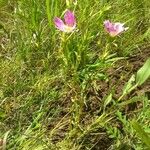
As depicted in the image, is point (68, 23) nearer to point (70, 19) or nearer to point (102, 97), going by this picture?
point (70, 19)

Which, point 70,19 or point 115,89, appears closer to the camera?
point 70,19

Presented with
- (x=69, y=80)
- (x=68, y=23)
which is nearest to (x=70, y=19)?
(x=68, y=23)

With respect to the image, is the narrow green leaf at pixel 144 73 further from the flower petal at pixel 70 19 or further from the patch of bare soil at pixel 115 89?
the flower petal at pixel 70 19

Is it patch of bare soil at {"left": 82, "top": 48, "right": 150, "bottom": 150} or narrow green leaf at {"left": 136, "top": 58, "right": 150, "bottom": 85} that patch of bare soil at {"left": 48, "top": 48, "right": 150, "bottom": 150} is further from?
narrow green leaf at {"left": 136, "top": 58, "right": 150, "bottom": 85}

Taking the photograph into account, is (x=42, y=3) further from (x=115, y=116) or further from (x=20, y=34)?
(x=115, y=116)

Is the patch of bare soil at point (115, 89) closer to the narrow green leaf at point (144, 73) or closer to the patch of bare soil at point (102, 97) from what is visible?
the patch of bare soil at point (102, 97)

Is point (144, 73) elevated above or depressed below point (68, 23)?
below

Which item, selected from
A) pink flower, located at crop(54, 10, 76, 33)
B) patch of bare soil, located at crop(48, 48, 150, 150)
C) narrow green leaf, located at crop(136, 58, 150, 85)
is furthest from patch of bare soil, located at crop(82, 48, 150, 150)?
pink flower, located at crop(54, 10, 76, 33)

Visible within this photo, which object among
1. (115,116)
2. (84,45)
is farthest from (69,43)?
(115,116)

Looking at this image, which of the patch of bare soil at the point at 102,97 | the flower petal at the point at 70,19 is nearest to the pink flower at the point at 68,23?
the flower petal at the point at 70,19

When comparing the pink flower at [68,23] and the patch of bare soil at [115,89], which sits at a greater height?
the pink flower at [68,23]
